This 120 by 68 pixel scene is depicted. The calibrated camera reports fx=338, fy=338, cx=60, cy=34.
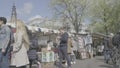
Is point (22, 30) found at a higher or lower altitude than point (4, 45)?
higher

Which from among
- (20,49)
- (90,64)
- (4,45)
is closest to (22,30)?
(20,49)

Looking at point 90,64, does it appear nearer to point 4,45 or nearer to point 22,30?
point 22,30

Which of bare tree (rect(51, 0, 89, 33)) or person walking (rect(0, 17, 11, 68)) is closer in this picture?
person walking (rect(0, 17, 11, 68))

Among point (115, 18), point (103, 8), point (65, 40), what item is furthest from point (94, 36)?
point (65, 40)

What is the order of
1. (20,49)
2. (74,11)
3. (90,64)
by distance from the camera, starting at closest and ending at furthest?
1. (20,49)
2. (90,64)
3. (74,11)

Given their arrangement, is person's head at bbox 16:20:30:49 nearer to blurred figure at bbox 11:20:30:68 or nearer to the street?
blurred figure at bbox 11:20:30:68

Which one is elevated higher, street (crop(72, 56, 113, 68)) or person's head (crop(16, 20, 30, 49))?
person's head (crop(16, 20, 30, 49))

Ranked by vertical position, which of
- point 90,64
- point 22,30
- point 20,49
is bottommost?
point 90,64

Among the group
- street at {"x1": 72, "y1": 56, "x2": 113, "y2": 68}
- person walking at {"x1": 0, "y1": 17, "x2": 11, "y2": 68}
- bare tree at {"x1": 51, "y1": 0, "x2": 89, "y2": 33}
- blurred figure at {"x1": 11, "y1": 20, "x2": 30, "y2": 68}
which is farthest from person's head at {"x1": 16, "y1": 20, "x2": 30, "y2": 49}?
bare tree at {"x1": 51, "y1": 0, "x2": 89, "y2": 33}

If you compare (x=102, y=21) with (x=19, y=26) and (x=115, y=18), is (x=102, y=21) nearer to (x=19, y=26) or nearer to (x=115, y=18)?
(x=115, y=18)

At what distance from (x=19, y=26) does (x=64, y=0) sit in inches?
2025

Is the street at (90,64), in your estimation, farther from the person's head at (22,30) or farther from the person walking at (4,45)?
the person walking at (4,45)

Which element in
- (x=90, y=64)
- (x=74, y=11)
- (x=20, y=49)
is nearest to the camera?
(x=20, y=49)

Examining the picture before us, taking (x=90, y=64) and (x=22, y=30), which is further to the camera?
(x=90, y=64)
